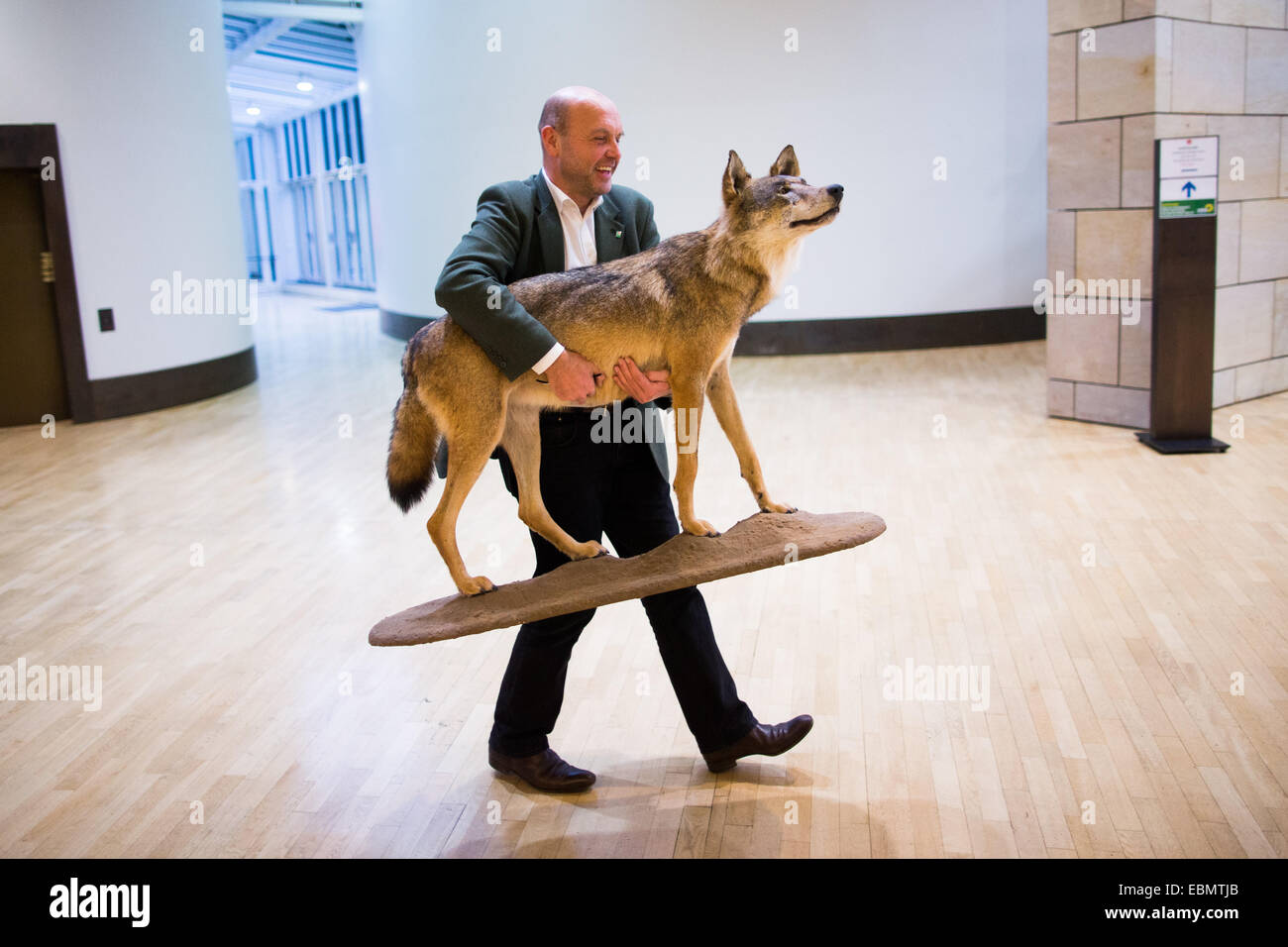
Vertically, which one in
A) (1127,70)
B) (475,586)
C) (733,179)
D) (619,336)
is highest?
(1127,70)

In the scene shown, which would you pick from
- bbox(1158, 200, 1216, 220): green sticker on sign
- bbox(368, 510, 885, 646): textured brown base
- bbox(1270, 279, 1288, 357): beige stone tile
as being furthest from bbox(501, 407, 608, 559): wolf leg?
bbox(1270, 279, 1288, 357): beige stone tile

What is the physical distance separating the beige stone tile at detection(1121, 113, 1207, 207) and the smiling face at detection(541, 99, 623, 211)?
19.1 ft

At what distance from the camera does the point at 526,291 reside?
2.61 meters

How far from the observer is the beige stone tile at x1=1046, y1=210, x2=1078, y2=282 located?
7.72 meters

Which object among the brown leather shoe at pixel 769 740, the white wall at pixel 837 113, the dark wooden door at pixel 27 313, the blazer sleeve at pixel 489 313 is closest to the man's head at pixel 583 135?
the blazer sleeve at pixel 489 313

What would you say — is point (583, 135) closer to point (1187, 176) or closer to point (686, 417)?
point (686, 417)

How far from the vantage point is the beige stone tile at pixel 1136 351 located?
291 inches

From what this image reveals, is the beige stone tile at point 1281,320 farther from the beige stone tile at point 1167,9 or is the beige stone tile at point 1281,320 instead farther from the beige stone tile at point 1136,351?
the beige stone tile at point 1167,9

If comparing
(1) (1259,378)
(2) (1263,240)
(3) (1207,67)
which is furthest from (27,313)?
(1) (1259,378)

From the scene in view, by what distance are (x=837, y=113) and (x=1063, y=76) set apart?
401cm

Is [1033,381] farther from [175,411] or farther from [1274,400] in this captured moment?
[175,411]

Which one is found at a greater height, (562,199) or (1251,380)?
(562,199)

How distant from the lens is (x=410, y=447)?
2627mm

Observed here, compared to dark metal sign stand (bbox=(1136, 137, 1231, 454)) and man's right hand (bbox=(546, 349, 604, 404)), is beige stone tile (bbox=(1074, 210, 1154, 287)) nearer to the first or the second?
dark metal sign stand (bbox=(1136, 137, 1231, 454))
